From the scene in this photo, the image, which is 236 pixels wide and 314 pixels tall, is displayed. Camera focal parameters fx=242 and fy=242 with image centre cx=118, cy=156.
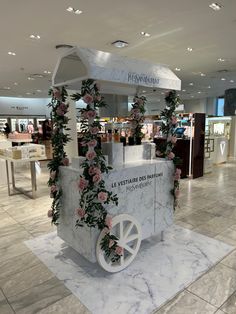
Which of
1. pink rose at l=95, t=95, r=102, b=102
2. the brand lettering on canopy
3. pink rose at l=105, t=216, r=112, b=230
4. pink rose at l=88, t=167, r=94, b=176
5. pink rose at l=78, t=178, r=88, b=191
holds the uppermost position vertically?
the brand lettering on canopy

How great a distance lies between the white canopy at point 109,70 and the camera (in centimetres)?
235

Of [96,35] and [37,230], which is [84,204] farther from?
[96,35]

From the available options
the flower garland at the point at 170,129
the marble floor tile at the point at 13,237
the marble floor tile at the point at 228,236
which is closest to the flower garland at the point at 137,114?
the flower garland at the point at 170,129

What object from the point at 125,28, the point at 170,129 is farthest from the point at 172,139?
the point at 125,28

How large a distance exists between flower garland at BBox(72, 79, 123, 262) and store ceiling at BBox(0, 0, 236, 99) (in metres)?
2.20

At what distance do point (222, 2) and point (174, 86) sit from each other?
204cm

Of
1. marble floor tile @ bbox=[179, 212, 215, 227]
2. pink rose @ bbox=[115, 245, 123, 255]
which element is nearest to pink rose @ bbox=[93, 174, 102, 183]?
pink rose @ bbox=[115, 245, 123, 255]

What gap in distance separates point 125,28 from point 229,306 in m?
4.94

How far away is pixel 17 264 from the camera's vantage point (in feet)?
9.41

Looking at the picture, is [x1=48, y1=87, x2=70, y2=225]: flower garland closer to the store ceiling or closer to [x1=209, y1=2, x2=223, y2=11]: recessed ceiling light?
the store ceiling

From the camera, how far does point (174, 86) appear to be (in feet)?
10.3

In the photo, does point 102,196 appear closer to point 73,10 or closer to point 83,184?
point 83,184

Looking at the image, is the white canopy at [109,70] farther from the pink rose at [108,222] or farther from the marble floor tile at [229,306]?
the marble floor tile at [229,306]

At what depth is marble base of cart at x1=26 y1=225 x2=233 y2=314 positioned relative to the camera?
2.24 m
